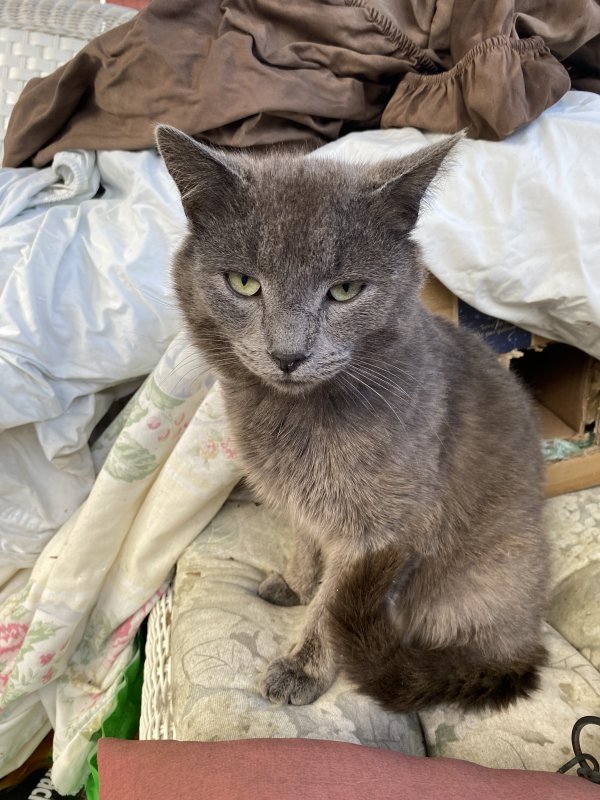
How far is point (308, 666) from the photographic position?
0.91 metres

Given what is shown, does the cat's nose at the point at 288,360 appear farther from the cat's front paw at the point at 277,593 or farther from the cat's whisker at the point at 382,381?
the cat's front paw at the point at 277,593

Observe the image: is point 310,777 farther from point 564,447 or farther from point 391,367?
point 564,447

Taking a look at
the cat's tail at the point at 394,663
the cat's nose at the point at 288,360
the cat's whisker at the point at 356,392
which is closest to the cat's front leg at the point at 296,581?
the cat's tail at the point at 394,663

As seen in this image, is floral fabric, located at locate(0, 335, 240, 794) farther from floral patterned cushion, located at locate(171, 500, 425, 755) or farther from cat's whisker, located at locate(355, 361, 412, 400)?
cat's whisker, located at locate(355, 361, 412, 400)

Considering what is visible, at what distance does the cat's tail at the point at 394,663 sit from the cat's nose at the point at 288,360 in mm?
294

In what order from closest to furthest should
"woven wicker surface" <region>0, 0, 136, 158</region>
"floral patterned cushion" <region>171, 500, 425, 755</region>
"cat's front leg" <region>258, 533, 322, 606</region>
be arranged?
"floral patterned cushion" <region>171, 500, 425, 755</region> → "cat's front leg" <region>258, 533, 322, 606</region> → "woven wicker surface" <region>0, 0, 136, 158</region>

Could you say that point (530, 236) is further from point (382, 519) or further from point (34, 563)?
point (34, 563)

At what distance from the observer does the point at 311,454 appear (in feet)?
2.81

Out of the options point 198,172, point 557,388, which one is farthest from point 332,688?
point 557,388

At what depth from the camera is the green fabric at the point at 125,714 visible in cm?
115

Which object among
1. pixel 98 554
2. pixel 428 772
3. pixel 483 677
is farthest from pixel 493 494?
pixel 98 554

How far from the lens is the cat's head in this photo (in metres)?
0.69

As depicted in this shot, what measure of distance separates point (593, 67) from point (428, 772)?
156 centimetres

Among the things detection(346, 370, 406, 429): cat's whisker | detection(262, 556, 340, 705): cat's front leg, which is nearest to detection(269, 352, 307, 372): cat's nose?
detection(346, 370, 406, 429): cat's whisker
